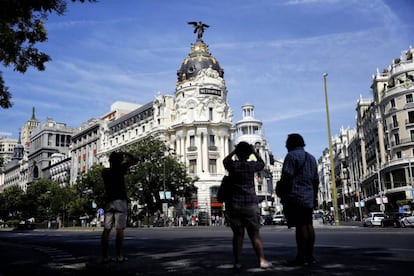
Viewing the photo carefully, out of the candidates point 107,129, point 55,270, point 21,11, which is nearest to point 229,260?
point 55,270

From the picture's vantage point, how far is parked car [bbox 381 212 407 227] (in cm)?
3110

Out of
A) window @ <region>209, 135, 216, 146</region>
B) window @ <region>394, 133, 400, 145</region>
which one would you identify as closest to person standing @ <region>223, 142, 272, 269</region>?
window @ <region>394, 133, 400, 145</region>

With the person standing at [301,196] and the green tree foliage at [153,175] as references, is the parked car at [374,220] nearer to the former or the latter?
the green tree foliage at [153,175]

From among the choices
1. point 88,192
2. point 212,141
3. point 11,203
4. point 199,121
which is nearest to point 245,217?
point 88,192

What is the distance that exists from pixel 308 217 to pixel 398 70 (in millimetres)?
55559

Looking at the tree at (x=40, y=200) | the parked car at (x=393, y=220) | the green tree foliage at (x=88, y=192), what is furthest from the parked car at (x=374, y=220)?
the tree at (x=40, y=200)

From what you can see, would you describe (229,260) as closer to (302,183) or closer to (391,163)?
(302,183)

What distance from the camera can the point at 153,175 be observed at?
52562 millimetres

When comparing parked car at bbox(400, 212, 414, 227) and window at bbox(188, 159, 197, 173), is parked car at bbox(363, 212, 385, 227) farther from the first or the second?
window at bbox(188, 159, 197, 173)

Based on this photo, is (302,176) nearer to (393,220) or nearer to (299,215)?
(299,215)

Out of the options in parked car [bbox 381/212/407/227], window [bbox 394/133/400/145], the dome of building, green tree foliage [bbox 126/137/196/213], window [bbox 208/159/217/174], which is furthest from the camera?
the dome of building

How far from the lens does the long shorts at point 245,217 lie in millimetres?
6062

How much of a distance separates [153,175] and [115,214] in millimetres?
45474

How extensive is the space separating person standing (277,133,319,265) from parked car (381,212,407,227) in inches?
1091
